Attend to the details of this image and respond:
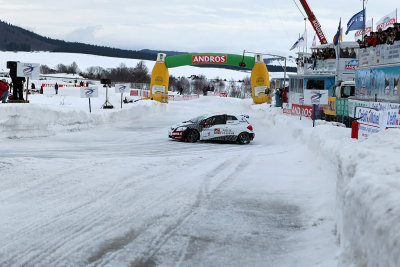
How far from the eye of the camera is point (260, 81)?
48.5 metres

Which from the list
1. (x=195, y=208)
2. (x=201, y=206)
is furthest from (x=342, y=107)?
(x=195, y=208)

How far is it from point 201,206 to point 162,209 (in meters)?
0.76

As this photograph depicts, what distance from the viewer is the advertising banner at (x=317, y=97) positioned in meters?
20.7

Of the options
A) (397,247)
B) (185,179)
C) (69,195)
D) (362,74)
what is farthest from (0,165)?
(362,74)

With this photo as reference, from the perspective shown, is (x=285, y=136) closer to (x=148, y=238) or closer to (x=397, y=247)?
(x=148, y=238)

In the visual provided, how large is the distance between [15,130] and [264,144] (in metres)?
10.0

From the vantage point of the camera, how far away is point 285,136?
23.0 metres

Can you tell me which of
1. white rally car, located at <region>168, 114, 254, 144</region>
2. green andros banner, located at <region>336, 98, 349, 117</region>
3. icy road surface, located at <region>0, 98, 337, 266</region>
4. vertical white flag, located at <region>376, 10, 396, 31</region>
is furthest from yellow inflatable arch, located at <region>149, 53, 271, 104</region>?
icy road surface, located at <region>0, 98, 337, 266</region>

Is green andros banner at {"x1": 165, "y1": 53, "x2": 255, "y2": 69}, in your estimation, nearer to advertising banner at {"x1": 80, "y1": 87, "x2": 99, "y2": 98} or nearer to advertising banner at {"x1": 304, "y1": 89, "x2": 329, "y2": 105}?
advertising banner at {"x1": 80, "y1": 87, "x2": 99, "y2": 98}

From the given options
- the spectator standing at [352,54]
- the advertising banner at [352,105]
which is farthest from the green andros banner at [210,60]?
the advertising banner at [352,105]

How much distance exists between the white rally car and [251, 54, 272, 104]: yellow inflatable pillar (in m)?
29.0

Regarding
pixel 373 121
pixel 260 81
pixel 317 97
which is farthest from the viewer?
pixel 260 81

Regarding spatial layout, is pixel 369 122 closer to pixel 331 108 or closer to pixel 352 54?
pixel 331 108

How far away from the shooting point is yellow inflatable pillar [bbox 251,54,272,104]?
157 feet
